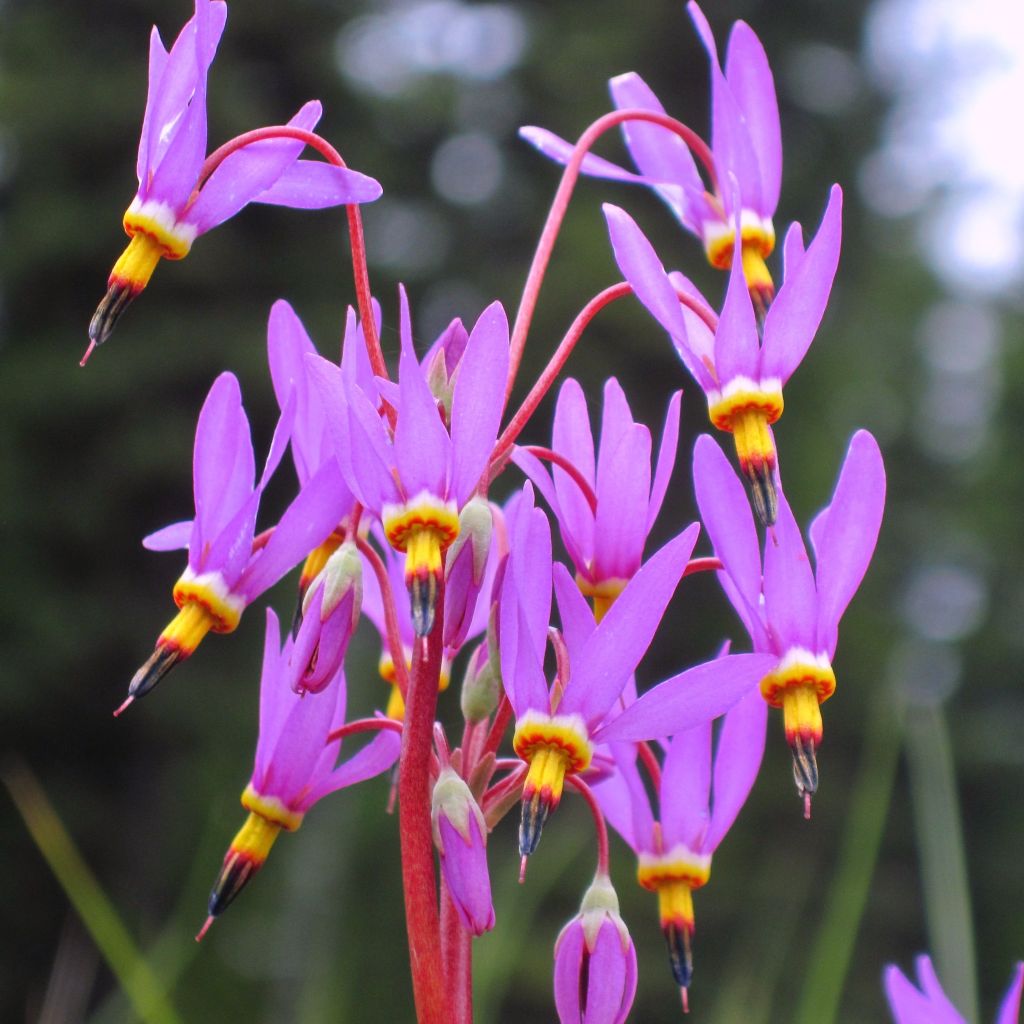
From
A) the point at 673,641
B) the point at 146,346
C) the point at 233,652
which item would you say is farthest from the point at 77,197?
the point at 673,641

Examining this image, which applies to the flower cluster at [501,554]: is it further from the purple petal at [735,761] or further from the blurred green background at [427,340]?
the blurred green background at [427,340]

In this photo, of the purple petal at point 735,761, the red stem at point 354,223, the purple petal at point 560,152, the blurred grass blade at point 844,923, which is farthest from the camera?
the blurred grass blade at point 844,923

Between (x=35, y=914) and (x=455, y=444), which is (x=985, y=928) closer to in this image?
(x=35, y=914)

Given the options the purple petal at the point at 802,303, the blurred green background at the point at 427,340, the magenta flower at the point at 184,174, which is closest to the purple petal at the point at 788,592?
the purple petal at the point at 802,303

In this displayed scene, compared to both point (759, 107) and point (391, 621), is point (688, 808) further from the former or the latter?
point (759, 107)

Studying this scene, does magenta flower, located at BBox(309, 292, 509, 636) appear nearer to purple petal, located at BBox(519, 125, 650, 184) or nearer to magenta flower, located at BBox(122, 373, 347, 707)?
magenta flower, located at BBox(122, 373, 347, 707)

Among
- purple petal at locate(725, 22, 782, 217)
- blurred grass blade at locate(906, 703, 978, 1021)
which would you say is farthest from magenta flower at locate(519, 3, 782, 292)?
blurred grass blade at locate(906, 703, 978, 1021)
